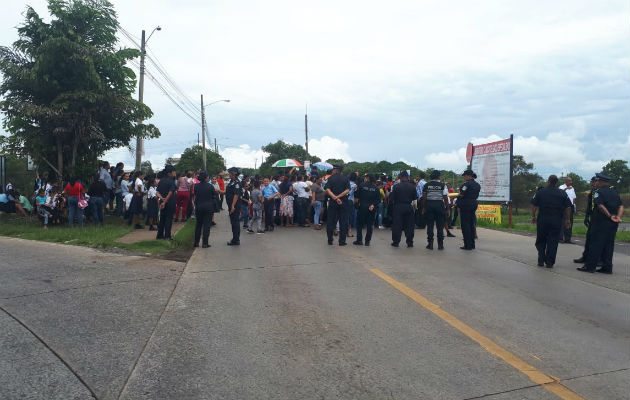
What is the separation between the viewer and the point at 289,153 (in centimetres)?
8506

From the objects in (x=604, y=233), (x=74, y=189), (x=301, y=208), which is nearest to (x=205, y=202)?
(x=74, y=189)

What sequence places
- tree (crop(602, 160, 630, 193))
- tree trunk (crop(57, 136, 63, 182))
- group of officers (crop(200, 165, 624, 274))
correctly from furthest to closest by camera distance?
tree (crop(602, 160, 630, 193)), tree trunk (crop(57, 136, 63, 182)), group of officers (crop(200, 165, 624, 274))

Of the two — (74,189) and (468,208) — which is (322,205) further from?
(74,189)

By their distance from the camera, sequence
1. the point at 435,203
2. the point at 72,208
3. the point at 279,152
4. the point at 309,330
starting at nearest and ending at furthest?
the point at 309,330 < the point at 435,203 < the point at 72,208 < the point at 279,152

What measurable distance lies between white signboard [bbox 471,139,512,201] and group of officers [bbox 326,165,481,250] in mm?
7235

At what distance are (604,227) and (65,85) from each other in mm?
15376

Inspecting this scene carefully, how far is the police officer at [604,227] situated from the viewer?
28.3 feet

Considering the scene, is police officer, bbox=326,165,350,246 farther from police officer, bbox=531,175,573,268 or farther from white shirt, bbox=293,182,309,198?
white shirt, bbox=293,182,309,198

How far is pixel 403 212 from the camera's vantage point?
11.4 m

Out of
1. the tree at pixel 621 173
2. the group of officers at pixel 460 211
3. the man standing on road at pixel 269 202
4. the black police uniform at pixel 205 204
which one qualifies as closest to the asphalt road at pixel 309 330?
the group of officers at pixel 460 211

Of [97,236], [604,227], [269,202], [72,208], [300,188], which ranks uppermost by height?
[300,188]

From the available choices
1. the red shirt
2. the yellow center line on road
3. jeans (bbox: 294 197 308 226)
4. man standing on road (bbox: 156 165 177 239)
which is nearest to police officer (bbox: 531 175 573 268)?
the yellow center line on road

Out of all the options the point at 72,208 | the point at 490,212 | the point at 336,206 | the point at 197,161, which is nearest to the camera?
the point at 336,206

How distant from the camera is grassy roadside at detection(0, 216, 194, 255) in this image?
35.1 feet
